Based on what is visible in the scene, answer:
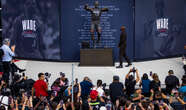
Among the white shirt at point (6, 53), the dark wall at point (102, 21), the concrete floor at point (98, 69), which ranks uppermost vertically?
the dark wall at point (102, 21)

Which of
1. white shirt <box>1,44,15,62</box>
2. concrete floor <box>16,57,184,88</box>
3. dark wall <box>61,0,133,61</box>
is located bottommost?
concrete floor <box>16,57,184,88</box>

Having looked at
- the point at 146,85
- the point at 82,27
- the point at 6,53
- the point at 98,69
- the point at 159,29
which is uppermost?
the point at 82,27

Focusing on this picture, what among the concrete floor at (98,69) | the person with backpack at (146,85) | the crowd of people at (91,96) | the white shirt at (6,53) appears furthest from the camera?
the concrete floor at (98,69)

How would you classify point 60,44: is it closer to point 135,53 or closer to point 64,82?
point 135,53

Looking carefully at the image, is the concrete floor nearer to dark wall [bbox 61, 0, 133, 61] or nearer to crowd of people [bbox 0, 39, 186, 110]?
dark wall [bbox 61, 0, 133, 61]

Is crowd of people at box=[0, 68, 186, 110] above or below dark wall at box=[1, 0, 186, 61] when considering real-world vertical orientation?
below

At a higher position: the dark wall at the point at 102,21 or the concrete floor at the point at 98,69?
the dark wall at the point at 102,21

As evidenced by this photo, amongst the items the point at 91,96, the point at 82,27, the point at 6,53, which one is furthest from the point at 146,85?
the point at 82,27

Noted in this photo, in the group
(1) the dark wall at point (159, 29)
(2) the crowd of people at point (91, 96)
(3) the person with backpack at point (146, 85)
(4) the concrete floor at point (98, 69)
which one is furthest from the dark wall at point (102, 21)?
(3) the person with backpack at point (146, 85)

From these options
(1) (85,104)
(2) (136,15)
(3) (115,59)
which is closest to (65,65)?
(3) (115,59)

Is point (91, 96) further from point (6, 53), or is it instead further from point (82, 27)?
point (82, 27)

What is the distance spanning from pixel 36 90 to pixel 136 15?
877cm

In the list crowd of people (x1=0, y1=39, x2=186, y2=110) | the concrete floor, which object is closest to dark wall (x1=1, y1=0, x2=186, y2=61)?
the concrete floor

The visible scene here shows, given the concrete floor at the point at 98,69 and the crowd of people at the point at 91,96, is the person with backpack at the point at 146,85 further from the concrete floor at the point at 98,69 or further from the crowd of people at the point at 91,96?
the concrete floor at the point at 98,69
